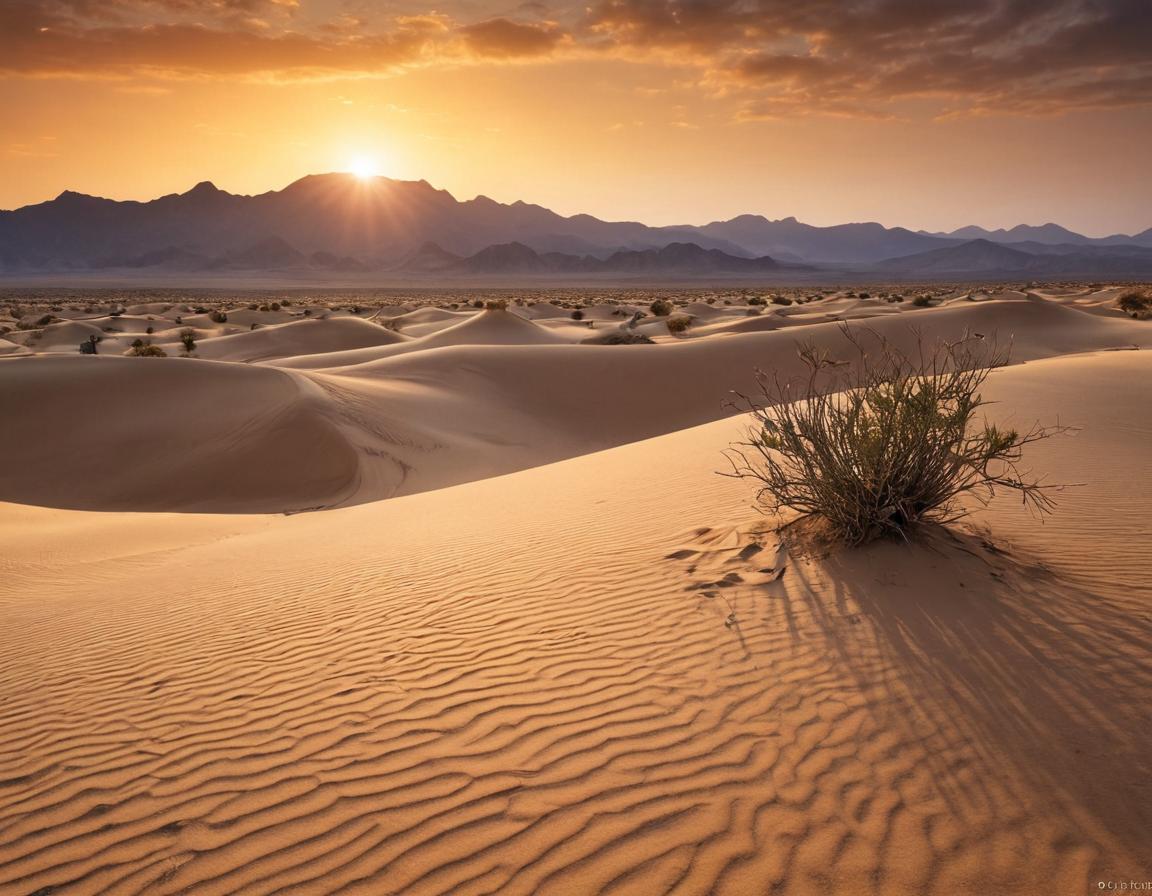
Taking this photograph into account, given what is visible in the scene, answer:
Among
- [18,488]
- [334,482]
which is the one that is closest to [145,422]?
[18,488]

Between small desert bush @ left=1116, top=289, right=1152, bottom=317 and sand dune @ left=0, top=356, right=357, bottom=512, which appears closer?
sand dune @ left=0, top=356, right=357, bottom=512

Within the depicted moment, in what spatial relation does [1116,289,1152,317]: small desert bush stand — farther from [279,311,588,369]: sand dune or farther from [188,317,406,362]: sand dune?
[188,317,406,362]: sand dune

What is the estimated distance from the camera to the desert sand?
2.87m

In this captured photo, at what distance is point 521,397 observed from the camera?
21.4 meters

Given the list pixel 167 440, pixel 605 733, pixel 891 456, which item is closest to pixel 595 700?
pixel 605 733

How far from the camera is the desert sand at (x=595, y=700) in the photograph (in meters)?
2.87

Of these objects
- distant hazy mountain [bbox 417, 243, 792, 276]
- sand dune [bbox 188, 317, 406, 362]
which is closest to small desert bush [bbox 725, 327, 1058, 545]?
sand dune [bbox 188, 317, 406, 362]

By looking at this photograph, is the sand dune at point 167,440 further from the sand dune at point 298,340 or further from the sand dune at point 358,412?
the sand dune at point 298,340

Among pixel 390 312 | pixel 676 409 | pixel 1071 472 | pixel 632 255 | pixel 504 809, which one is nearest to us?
pixel 504 809

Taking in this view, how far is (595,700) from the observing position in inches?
154

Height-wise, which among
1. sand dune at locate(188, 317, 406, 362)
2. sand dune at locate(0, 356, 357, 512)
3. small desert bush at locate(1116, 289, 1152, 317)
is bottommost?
sand dune at locate(0, 356, 357, 512)

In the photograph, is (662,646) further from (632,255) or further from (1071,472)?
(632,255)

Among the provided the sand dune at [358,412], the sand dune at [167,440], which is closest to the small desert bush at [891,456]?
the sand dune at [358,412]

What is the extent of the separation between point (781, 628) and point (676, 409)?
16.8m
